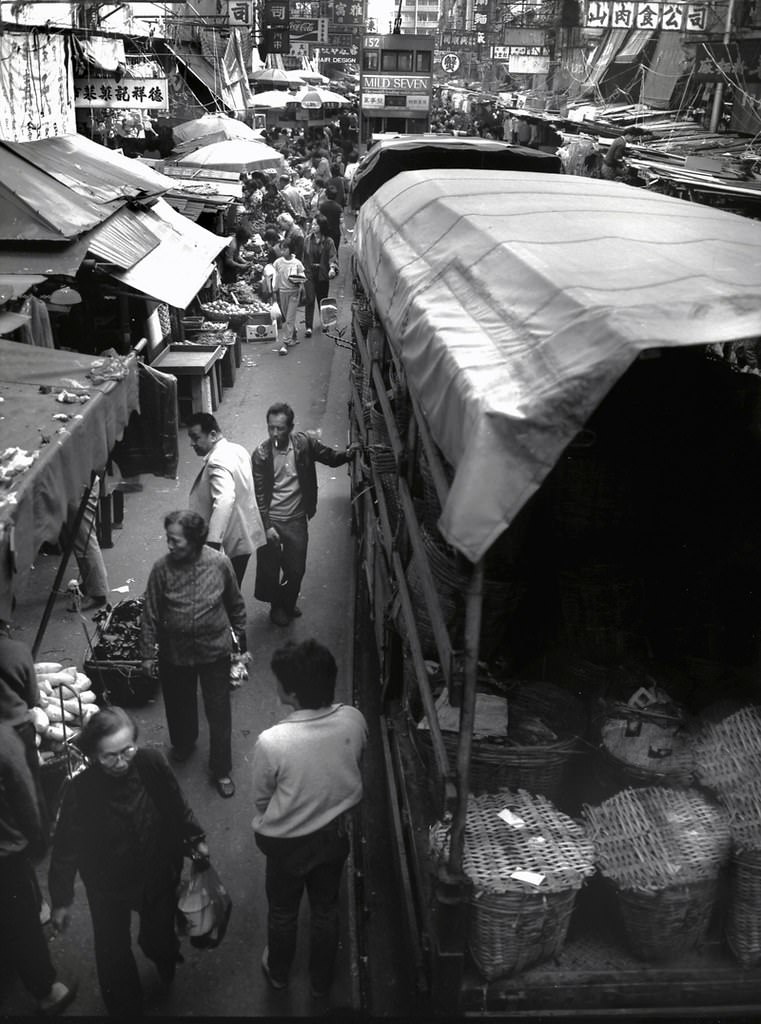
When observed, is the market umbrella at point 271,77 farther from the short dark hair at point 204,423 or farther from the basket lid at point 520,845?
the basket lid at point 520,845

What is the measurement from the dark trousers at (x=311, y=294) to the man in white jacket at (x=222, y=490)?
35.1 ft

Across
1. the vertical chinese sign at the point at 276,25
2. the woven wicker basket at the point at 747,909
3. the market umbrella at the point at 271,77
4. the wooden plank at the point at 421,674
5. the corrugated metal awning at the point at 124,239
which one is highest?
the vertical chinese sign at the point at 276,25

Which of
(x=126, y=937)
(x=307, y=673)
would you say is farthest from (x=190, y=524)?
(x=126, y=937)

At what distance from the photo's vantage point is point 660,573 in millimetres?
5359

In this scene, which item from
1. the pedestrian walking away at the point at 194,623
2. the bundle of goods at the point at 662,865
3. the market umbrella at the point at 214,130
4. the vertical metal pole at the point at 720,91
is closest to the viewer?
the bundle of goods at the point at 662,865

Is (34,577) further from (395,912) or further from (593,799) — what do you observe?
(593,799)

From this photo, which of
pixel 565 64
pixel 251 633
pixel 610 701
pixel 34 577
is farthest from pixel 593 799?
pixel 565 64

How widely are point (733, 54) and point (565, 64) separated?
2416 centimetres

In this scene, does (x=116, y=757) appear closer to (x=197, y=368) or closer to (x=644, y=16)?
(x=197, y=368)

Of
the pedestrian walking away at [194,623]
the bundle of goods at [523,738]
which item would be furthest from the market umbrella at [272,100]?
the bundle of goods at [523,738]

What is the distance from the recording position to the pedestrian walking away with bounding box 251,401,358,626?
7566mm

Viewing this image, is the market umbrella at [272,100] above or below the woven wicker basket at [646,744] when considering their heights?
above

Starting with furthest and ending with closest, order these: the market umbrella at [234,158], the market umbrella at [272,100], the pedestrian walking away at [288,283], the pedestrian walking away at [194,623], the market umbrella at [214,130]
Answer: the market umbrella at [272,100], the market umbrella at [214,130], the market umbrella at [234,158], the pedestrian walking away at [288,283], the pedestrian walking away at [194,623]

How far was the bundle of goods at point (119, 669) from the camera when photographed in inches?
258
